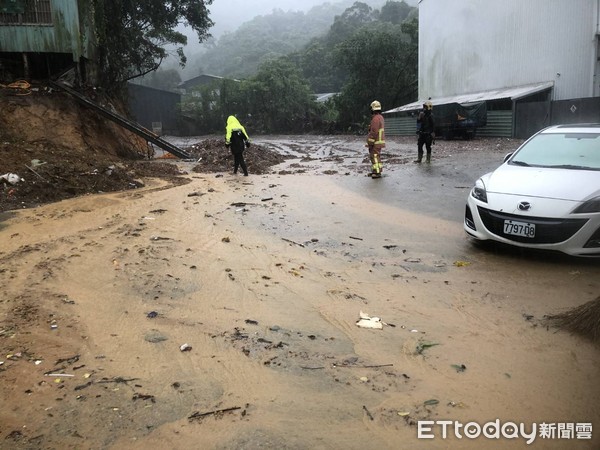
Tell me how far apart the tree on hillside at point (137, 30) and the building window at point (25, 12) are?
10.5 ft

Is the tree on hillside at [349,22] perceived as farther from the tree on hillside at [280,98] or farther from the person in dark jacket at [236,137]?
the person in dark jacket at [236,137]

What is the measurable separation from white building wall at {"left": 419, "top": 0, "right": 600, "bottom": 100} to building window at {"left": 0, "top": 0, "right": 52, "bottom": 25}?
2384cm

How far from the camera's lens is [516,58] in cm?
2908

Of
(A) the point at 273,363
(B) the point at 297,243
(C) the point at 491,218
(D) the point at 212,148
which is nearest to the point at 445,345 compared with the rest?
(A) the point at 273,363

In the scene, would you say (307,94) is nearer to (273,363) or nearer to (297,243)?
(297,243)

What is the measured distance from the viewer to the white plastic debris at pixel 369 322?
164 inches

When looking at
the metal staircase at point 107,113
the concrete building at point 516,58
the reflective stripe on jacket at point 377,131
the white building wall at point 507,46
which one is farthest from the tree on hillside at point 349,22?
the reflective stripe on jacket at point 377,131

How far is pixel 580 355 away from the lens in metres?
3.57

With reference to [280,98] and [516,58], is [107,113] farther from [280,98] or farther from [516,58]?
[280,98]

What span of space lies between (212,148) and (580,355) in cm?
1816
